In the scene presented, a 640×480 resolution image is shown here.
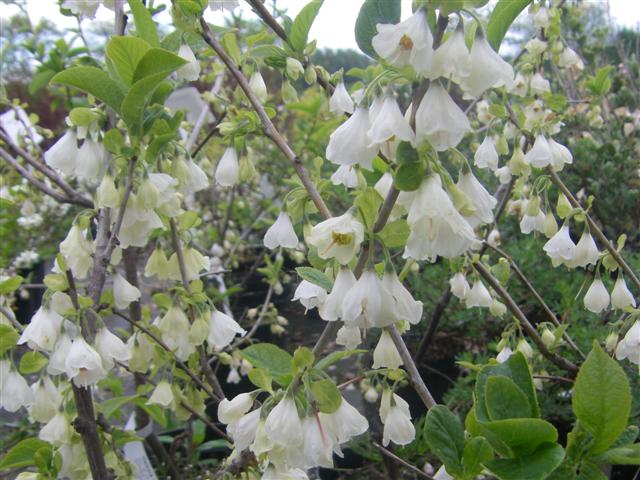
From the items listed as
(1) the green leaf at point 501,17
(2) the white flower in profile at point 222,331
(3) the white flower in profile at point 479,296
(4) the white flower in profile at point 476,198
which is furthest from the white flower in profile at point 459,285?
(1) the green leaf at point 501,17

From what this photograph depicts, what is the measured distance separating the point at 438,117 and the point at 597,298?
3.93ft

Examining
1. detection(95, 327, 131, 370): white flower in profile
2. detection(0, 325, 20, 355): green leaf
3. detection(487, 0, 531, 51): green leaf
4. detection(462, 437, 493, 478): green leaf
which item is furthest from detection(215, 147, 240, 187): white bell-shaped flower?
detection(462, 437, 493, 478): green leaf

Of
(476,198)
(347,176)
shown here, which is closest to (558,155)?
(347,176)

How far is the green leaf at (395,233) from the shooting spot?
77 cm

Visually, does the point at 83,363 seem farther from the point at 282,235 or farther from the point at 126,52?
the point at 126,52

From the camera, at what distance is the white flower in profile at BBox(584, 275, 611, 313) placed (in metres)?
1.62

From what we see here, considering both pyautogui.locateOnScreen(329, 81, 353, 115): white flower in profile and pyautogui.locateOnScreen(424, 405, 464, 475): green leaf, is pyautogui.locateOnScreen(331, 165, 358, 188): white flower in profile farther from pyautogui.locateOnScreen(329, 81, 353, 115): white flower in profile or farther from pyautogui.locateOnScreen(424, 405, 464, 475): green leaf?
pyautogui.locateOnScreen(424, 405, 464, 475): green leaf

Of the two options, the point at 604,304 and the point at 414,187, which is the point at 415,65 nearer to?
the point at 414,187

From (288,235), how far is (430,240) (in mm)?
458

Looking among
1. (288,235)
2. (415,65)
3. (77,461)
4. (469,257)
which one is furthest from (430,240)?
(77,461)

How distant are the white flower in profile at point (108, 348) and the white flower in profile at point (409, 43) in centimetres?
86

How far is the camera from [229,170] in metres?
1.27

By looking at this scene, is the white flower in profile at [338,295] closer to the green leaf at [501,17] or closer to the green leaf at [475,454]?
the green leaf at [475,454]

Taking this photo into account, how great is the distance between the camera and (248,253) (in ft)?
17.9
